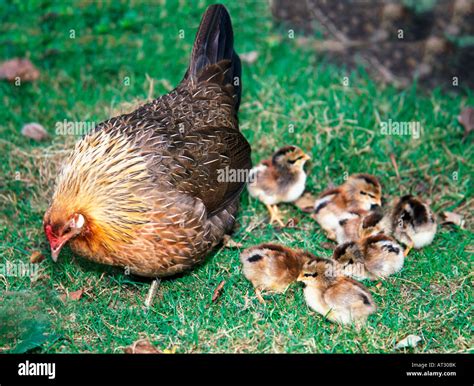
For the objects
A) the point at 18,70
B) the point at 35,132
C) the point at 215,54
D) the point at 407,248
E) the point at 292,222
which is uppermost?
the point at 18,70

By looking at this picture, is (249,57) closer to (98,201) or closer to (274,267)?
(274,267)

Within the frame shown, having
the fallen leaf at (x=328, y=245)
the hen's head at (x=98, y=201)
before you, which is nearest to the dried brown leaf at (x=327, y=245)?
the fallen leaf at (x=328, y=245)

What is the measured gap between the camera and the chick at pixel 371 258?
4.74 meters

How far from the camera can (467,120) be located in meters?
6.01

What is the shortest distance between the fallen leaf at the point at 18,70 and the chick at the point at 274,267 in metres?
3.29

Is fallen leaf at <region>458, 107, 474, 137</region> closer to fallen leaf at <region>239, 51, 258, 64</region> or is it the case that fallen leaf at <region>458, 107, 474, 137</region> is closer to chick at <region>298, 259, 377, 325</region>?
fallen leaf at <region>239, 51, 258, 64</region>

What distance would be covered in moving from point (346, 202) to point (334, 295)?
3.58 feet

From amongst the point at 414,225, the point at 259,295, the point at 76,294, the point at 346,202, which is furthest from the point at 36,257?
the point at 414,225

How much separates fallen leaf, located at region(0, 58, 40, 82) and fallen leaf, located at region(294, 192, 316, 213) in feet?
9.70

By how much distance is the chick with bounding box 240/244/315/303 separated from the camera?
15.1ft

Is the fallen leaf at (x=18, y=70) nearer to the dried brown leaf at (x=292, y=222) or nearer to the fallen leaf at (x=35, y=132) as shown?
the fallen leaf at (x=35, y=132)

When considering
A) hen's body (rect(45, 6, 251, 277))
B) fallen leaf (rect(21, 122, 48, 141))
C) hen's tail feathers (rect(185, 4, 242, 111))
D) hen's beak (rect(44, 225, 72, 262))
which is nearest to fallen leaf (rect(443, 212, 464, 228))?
hen's body (rect(45, 6, 251, 277))

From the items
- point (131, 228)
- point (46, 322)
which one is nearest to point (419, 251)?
point (131, 228)

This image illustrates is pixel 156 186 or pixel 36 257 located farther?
pixel 36 257
